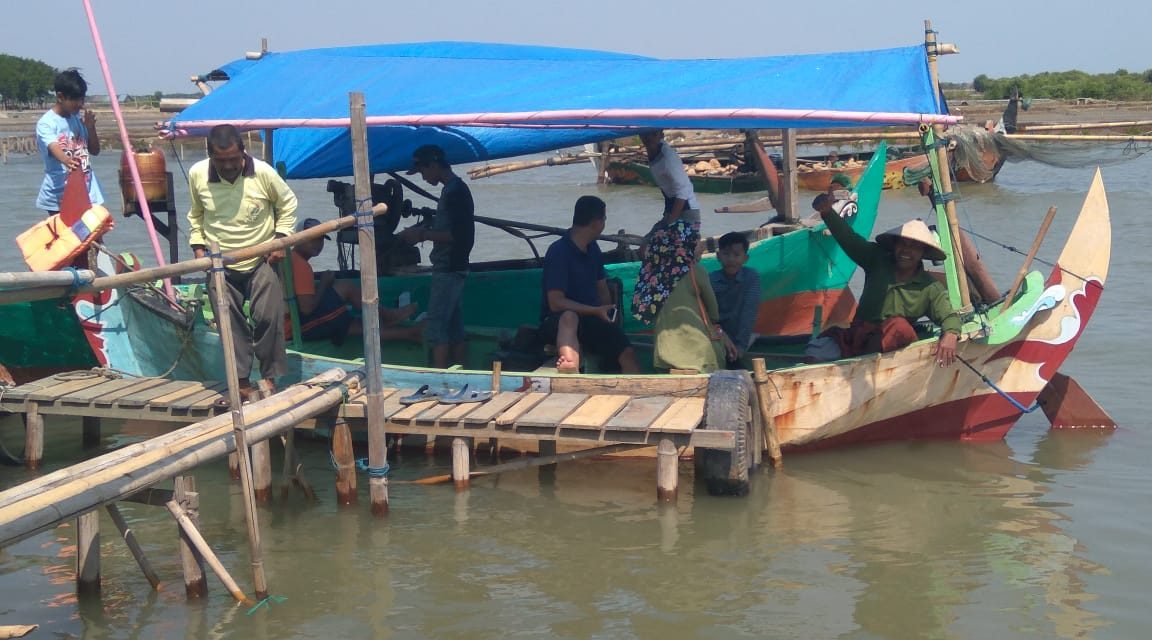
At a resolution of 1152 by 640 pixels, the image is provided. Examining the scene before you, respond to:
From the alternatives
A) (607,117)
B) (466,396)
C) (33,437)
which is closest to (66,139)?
(33,437)

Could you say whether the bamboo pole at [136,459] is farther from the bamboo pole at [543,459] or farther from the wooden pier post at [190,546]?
the bamboo pole at [543,459]

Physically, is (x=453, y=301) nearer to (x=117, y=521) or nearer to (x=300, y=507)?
(x=300, y=507)

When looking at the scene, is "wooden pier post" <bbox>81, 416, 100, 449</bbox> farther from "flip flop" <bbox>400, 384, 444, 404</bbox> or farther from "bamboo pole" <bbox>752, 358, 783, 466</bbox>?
"bamboo pole" <bbox>752, 358, 783, 466</bbox>

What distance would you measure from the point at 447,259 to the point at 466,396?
4.43 ft

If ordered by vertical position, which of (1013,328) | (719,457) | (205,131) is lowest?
(719,457)

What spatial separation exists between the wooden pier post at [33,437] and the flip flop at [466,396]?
241 centimetres

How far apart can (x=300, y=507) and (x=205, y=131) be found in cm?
237

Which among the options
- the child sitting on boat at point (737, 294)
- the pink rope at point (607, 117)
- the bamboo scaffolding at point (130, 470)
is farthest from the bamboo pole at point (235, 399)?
the child sitting on boat at point (737, 294)

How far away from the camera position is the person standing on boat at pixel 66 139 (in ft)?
25.3

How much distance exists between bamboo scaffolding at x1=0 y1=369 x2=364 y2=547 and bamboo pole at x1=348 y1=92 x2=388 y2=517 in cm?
31

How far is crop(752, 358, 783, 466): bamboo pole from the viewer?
21.2ft

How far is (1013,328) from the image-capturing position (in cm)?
678

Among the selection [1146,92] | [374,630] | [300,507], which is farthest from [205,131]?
[1146,92]

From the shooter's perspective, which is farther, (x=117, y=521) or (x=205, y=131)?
(x=205, y=131)
